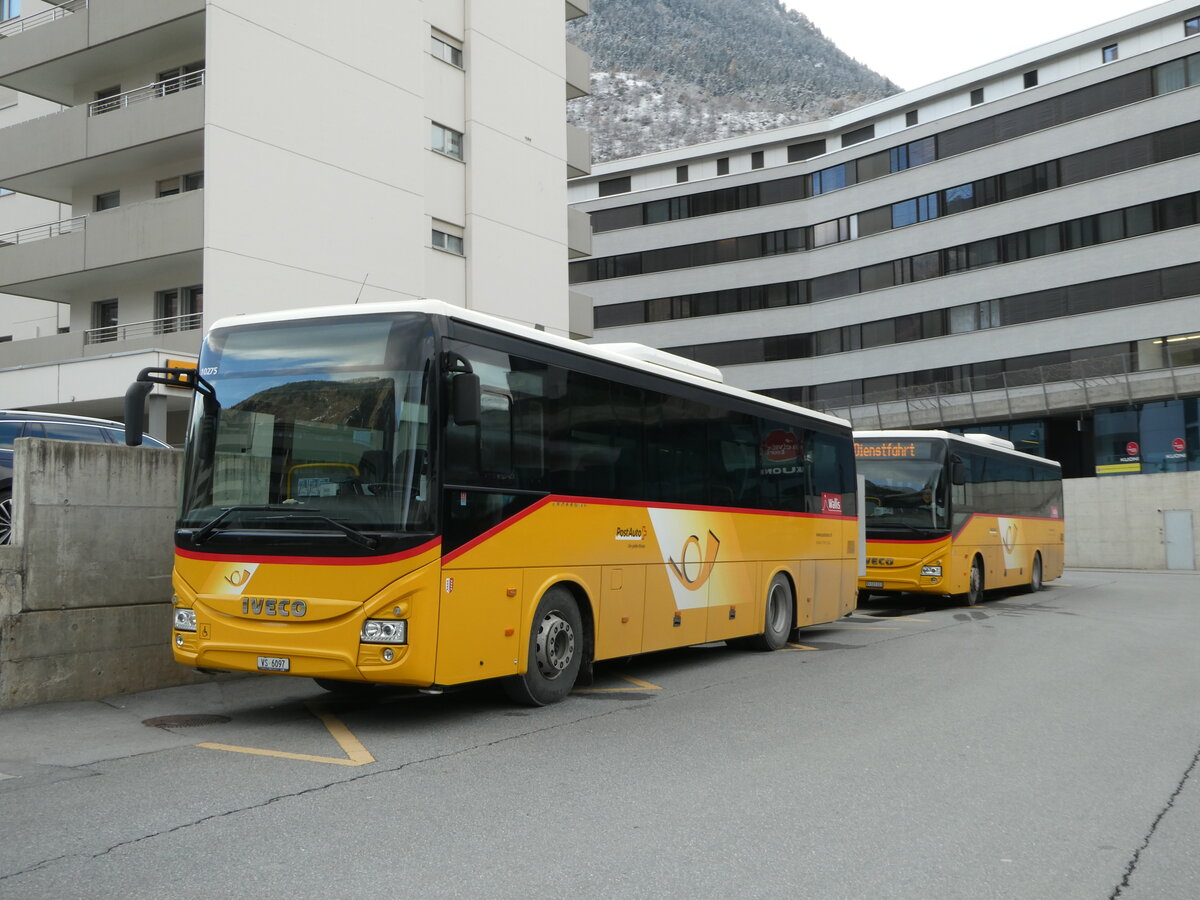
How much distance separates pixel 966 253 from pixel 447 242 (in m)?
29.6

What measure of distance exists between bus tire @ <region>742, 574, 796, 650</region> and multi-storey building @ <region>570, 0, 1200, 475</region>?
33.7 m

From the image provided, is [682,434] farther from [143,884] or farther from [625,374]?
[143,884]

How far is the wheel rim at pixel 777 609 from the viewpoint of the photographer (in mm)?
14453

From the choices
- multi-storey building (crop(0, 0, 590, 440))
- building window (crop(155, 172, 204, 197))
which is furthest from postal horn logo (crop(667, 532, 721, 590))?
building window (crop(155, 172, 204, 197))

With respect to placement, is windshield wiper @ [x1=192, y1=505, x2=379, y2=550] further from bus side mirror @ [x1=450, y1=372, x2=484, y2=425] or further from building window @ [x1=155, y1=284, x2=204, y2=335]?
building window @ [x1=155, y1=284, x2=204, y2=335]

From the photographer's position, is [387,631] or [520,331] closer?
[387,631]

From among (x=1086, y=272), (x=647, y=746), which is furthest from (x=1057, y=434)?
(x=647, y=746)

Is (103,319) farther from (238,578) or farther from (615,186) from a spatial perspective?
(615,186)

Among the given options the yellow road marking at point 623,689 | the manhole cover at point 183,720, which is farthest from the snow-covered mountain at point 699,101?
the manhole cover at point 183,720

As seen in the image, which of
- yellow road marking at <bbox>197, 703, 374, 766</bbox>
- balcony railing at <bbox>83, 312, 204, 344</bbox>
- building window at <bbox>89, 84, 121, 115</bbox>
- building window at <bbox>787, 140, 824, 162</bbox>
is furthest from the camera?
building window at <bbox>787, 140, 824, 162</bbox>

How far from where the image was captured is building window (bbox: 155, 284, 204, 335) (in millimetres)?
27219

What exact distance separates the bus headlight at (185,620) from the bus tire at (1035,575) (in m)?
22.9

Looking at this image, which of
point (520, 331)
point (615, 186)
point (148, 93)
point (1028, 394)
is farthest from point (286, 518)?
point (615, 186)

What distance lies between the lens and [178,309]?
27672mm
